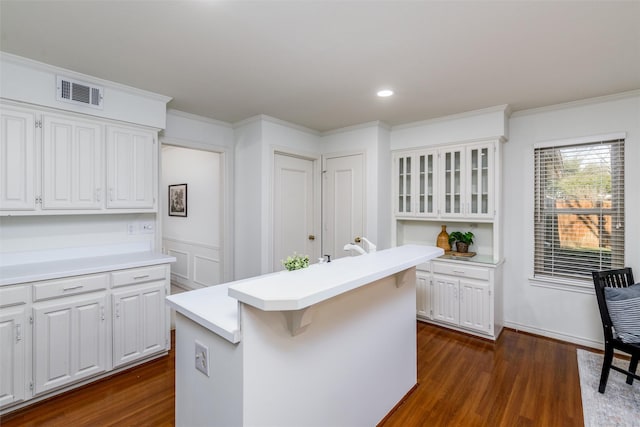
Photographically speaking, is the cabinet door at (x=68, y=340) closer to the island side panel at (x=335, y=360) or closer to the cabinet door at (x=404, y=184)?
the island side panel at (x=335, y=360)

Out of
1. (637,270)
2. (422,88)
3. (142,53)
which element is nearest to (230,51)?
(142,53)

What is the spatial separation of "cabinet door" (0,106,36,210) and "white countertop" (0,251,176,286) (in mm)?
462

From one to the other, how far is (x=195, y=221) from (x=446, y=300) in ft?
12.3

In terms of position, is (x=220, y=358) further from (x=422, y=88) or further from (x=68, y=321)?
(x=422, y=88)

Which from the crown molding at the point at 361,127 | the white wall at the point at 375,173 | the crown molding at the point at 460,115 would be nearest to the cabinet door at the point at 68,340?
the white wall at the point at 375,173

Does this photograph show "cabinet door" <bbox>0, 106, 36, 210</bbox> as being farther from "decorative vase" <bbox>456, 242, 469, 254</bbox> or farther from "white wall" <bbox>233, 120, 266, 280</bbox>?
"decorative vase" <bbox>456, 242, 469, 254</bbox>

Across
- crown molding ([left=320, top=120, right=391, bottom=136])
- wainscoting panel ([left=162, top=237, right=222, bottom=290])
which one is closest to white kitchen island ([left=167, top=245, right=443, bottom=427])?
crown molding ([left=320, top=120, right=391, bottom=136])

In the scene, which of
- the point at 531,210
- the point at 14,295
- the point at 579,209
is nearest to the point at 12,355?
the point at 14,295

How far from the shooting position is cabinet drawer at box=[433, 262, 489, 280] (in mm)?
Result: 3283

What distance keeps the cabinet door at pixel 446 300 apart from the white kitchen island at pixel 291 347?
166 cm

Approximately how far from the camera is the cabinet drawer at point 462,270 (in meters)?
3.28

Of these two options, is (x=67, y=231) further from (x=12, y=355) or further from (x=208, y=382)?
(x=208, y=382)

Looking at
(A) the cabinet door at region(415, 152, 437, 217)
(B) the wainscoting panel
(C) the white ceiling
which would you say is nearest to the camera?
(C) the white ceiling

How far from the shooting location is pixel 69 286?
2.29 m
